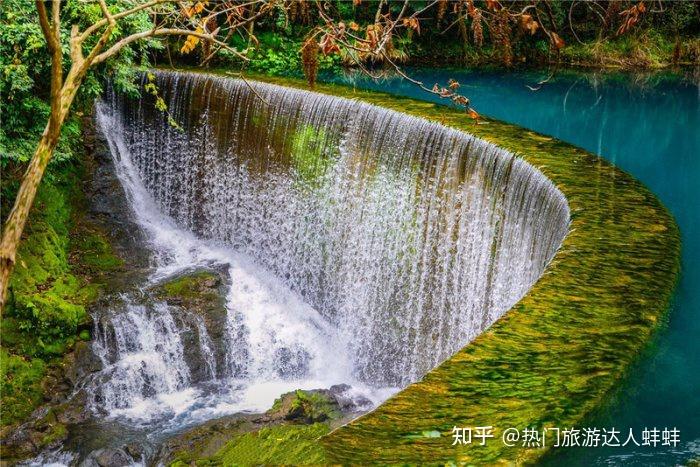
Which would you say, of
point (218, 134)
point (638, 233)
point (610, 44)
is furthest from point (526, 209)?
point (610, 44)

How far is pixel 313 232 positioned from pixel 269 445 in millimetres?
3679

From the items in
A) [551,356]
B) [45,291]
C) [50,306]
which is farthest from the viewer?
[45,291]

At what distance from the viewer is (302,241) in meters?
9.47

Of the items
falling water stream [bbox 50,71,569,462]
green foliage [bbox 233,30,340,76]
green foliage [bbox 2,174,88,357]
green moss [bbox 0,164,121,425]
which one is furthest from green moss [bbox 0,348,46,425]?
green foliage [bbox 233,30,340,76]

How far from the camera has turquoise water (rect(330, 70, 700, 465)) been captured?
3.16 meters

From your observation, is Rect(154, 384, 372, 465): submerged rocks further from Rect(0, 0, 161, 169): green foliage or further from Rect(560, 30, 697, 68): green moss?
Rect(560, 30, 697, 68): green moss

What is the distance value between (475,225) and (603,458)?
15.0 ft

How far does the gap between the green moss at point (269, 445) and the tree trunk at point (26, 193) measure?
2320 mm

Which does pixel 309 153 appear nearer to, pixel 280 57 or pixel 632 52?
pixel 280 57

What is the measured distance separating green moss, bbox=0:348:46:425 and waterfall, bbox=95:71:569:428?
0.64 meters

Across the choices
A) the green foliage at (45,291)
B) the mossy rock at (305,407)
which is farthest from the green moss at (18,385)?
the mossy rock at (305,407)

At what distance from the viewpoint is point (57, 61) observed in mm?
3781

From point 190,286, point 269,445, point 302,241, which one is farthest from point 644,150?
point 269,445

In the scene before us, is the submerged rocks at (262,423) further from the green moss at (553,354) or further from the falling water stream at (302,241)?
the green moss at (553,354)
